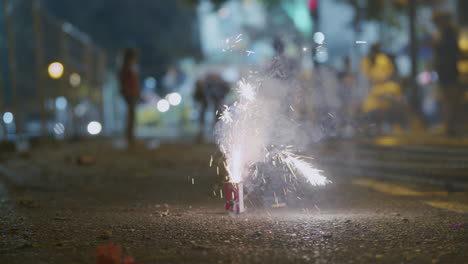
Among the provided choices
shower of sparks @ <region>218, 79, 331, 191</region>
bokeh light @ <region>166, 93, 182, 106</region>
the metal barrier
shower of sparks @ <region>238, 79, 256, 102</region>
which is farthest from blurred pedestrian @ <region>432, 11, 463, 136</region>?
bokeh light @ <region>166, 93, 182, 106</region>

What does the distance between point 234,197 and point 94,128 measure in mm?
15723

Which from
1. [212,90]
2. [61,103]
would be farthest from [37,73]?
[212,90]

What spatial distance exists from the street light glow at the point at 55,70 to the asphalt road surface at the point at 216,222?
23.4 ft

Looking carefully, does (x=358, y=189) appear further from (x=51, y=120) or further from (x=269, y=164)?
(x=51, y=120)

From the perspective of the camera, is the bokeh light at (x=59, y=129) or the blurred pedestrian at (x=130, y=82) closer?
the blurred pedestrian at (x=130, y=82)

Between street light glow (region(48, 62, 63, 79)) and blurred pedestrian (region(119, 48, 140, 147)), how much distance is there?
2897 mm

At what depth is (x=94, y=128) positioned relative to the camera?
19.9 metres

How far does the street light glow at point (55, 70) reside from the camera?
48.3 ft

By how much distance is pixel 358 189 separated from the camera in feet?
23.8

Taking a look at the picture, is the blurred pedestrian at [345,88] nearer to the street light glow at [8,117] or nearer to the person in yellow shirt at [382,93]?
the person in yellow shirt at [382,93]

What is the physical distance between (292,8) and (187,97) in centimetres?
779

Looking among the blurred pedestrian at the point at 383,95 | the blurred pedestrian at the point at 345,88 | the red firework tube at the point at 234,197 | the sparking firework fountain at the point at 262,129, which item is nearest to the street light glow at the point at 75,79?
the blurred pedestrian at the point at 345,88

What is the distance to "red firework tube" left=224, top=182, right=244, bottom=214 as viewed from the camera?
5172mm

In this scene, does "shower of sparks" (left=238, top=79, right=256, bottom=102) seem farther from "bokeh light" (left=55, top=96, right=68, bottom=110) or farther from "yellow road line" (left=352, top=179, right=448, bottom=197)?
"bokeh light" (left=55, top=96, right=68, bottom=110)
